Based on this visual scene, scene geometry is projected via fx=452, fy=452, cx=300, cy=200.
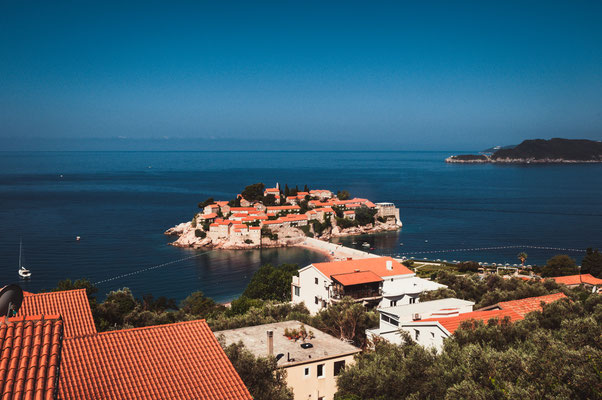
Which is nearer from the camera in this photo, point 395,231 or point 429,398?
point 429,398

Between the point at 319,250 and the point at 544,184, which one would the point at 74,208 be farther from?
the point at 544,184

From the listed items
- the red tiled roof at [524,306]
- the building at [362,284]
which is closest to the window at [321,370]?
the red tiled roof at [524,306]

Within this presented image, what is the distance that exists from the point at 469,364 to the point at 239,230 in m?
61.2

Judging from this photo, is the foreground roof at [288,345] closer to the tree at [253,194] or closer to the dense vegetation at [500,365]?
the dense vegetation at [500,365]

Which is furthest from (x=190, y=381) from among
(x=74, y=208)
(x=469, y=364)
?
(x=74, y=208)

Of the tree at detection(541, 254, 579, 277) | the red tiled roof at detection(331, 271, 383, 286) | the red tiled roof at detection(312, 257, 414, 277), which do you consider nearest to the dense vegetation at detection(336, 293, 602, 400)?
the red tiled roof at detection(331, 271, 383, 286)

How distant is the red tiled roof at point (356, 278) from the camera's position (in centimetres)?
2686

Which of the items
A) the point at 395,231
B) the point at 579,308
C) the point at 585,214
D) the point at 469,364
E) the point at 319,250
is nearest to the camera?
the point at 469,364

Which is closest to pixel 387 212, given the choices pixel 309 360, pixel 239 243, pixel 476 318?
pixel 239 243

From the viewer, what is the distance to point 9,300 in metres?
4.60

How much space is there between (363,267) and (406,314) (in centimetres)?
1267

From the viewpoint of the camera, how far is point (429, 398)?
8977 mm

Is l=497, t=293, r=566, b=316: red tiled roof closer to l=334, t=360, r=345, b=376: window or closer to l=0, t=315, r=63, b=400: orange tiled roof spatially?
l=334, t=360, r=345, b=376: window

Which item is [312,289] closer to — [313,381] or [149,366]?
[313,381]
